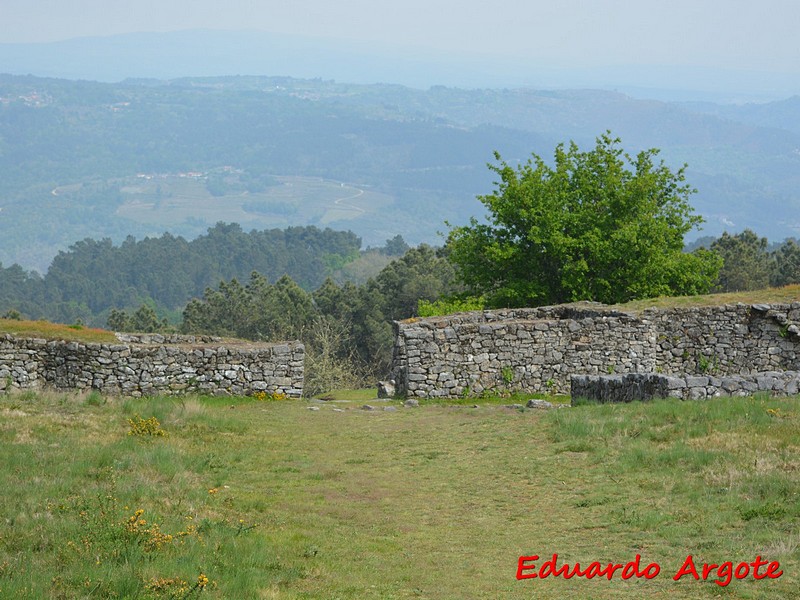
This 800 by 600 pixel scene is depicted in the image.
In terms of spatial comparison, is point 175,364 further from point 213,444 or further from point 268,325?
point 268,325

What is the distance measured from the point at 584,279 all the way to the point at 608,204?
4.21m

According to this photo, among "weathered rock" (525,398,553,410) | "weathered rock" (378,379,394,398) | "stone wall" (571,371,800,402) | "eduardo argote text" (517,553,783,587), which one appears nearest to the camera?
"eduardo argote text" (517,553,783,587)

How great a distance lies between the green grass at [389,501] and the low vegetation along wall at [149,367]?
3122 mm

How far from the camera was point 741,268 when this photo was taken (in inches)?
3300

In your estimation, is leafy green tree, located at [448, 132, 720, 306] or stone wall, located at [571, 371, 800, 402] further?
leafy green tree, located at [448, 132, 720, 306]

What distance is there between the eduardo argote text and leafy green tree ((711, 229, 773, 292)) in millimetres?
73339

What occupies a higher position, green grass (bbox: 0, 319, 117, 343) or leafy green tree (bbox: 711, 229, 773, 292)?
green grass (bbox: 0, 319, 117, 343)

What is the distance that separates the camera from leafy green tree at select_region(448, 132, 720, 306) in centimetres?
3316

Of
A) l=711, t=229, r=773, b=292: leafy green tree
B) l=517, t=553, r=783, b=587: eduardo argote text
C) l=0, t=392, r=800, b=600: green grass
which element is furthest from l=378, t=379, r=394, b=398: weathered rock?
l=711, t=229, r=773, b=292: leafy green tree

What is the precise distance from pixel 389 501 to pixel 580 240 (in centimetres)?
2096

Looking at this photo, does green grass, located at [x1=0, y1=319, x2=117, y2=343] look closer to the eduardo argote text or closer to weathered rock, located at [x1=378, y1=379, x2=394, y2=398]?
weathered rock, located at [x1=378, y1=379, x2=394, y2=398]

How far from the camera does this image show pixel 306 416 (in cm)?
2188

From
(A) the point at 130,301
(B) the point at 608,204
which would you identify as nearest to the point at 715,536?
(B) the point at 608,204

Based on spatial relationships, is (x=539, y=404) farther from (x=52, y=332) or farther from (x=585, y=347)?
(x=52, y=332)
